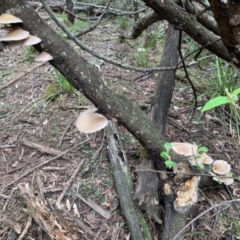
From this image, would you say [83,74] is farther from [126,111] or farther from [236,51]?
[236,51]

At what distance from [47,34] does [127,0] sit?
5.16 m

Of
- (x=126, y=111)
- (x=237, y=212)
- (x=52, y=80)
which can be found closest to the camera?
(x=126, y=111)

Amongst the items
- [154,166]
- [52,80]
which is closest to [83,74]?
[154,166]

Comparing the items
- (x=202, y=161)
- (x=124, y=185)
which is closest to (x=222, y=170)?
(x=202, y=161)

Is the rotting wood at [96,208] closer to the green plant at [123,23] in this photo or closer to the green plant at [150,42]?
the green plant at [150,42]

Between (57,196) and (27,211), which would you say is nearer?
(27,211)

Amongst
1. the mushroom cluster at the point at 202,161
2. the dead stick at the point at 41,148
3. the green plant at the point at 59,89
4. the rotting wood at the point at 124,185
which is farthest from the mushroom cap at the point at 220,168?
the green plant at the point at 59,89

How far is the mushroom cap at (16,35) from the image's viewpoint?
4.92ft

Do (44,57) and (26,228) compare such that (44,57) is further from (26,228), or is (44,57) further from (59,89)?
(59,89)

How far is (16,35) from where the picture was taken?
1525 millimetres

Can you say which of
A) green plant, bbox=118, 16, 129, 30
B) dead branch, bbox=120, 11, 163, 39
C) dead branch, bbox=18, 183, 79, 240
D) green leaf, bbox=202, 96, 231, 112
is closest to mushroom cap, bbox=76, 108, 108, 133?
dead branch, bbox=18, 183, 79, 240

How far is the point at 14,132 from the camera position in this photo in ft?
9.25

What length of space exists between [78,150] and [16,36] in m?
1.31

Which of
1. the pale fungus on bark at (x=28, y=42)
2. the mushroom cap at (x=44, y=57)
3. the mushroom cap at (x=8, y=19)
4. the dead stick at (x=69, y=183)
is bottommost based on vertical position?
the dead stick at (x=69, y=183)
